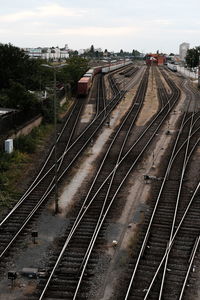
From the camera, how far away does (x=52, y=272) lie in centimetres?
1352

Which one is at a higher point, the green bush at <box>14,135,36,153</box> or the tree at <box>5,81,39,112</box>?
the tree at <box>5,81,39,112</box>

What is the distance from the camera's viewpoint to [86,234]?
16.6m

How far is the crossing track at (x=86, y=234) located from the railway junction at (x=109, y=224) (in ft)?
0.12

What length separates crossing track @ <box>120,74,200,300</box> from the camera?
13.0 metres

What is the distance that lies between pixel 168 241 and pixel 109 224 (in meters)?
2.91

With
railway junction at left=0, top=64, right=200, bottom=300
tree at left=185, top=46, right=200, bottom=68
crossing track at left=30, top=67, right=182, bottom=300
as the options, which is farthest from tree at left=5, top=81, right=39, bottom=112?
tree at left=185, top=46, right=200, bottom=68

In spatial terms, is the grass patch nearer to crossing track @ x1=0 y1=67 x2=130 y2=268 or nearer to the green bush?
the green bush

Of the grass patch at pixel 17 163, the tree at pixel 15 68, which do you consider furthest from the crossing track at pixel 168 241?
the tree at pixel 15 68

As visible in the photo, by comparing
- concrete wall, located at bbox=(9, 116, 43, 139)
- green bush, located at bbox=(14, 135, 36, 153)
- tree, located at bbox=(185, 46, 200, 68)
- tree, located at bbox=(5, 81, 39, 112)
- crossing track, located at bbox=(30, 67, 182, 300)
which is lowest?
crossing track, located at bbox=(30, 67, 182, 300)

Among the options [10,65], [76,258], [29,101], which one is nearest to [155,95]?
[10,65]

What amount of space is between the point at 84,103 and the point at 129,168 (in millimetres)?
26130

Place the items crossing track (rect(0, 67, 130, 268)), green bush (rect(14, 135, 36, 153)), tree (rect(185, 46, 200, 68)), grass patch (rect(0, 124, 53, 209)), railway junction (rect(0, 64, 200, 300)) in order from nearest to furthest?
railway junction (rect(0, 64, 200, 300))
crossing track (rect(0, 67, 130, 268))
grass patch (rect(0, 124, 53, 209))
green bush (rect(14, 135, 36, 153))
tree (rect(185, 46, 200, 68))

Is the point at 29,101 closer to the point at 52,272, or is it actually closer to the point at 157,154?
the point at 157,154

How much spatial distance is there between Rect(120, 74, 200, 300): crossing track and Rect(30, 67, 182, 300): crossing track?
1721mm
